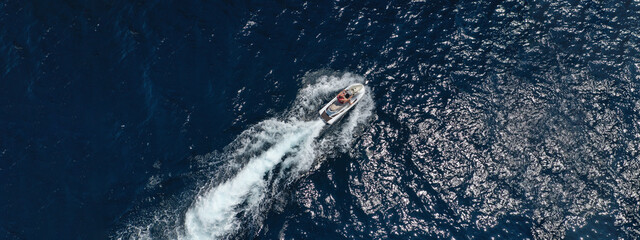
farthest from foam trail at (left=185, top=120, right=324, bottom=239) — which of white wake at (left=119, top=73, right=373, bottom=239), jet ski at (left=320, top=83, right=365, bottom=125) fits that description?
jet ski at (left=320, top=83, right=365, bottom=125)

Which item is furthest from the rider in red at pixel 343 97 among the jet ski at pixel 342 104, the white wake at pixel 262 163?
the white wake at pixel 262 163

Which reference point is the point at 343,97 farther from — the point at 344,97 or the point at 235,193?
the point at 235,193

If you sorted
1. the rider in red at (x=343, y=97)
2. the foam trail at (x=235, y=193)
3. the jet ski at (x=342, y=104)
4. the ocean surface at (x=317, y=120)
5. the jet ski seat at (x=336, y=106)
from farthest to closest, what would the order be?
1. the jet ski seat at (x=336, y=106)
2. the jet ski at (x=342, y=104)
3. the rider in red at (x=343, y=97)
4. the foam trail at (x=235, y=193)
5. the ocean surface at (x=317, y=120)

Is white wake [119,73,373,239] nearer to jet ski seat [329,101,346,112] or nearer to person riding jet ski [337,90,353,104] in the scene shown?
jet ski seat [329,101,346,112]

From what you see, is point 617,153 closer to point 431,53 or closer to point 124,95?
point 431,53

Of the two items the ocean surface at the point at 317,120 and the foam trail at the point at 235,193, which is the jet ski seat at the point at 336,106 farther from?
the foam trail at the point at 235,193
